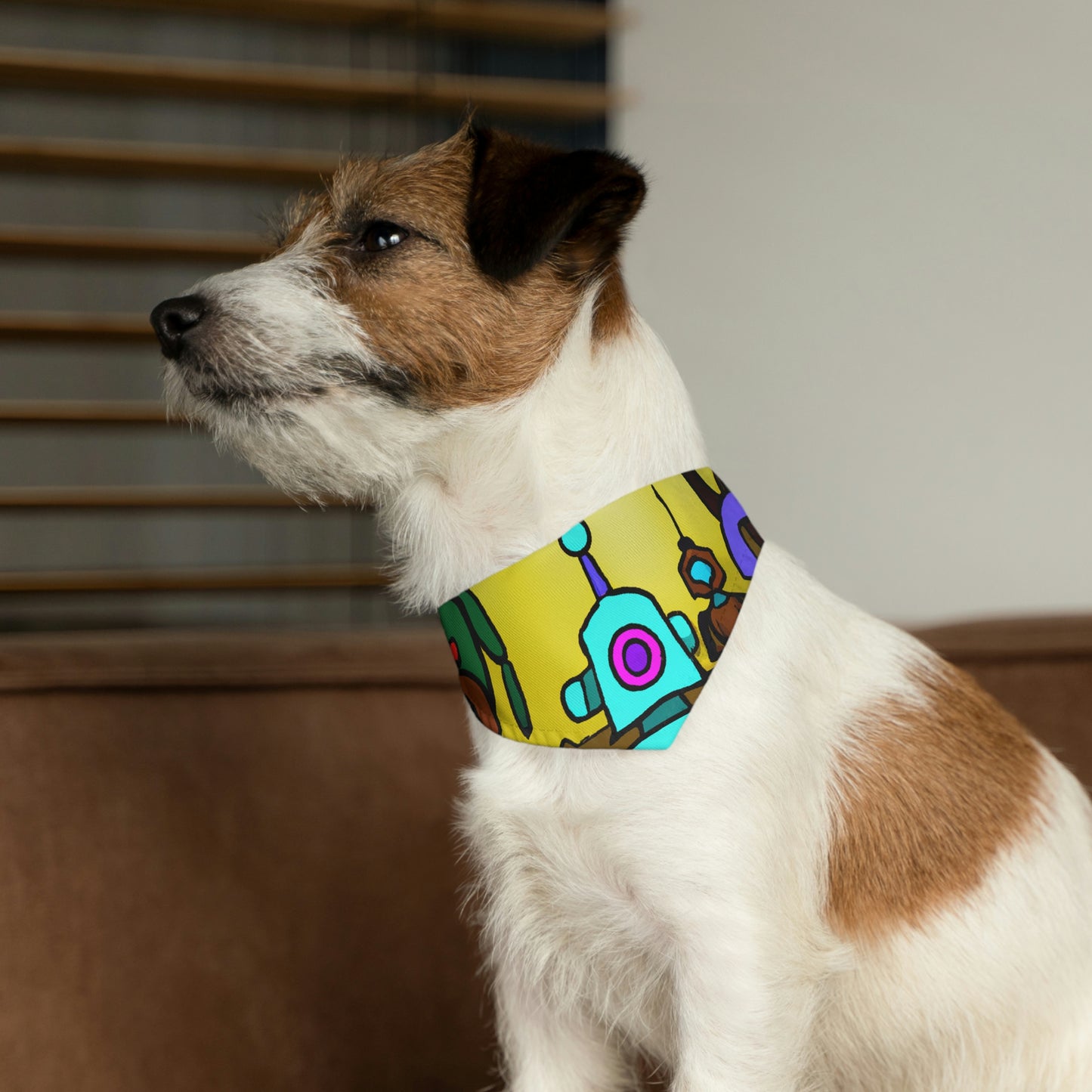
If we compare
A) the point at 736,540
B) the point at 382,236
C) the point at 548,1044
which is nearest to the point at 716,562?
the point at 736,540

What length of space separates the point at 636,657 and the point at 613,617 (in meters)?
0.04

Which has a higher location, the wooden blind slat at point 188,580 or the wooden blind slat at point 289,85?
the wooden blind slat at point 289,85

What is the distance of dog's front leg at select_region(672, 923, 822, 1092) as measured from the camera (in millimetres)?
909

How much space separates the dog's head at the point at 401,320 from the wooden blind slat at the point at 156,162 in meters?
2.26

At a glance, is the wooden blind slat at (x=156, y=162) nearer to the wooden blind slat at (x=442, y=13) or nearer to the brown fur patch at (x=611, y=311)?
the wooden blind slat at (x=442, y=13)

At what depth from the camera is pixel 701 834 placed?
0.91 metres

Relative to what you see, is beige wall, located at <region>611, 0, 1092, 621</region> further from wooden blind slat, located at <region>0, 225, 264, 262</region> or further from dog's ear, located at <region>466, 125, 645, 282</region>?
wooden blind slat, located at <region>0, 225, 264, 262</region>

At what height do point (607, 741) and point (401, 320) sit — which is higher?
point (401, 320)

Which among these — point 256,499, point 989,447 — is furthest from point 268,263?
point 256,499

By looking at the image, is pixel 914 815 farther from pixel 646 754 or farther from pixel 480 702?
pixel 480 702

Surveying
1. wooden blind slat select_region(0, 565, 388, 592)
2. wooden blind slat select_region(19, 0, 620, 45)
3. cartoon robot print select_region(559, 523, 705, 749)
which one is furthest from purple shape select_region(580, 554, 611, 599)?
wooden blind slat select_region(19, 0, 620, 45)

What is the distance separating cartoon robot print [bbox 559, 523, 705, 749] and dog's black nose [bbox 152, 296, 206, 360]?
1.23ft

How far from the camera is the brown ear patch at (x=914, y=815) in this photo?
100 cm

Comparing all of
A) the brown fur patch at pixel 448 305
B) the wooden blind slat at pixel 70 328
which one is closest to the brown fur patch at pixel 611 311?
the brown fur patch at pixel 448 305
